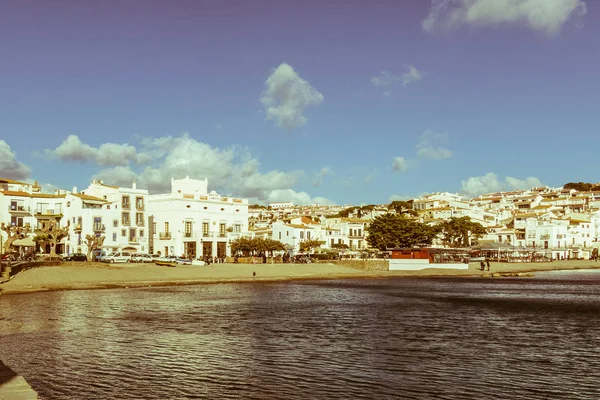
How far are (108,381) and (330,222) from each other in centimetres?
12356

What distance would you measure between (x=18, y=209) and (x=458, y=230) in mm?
85366

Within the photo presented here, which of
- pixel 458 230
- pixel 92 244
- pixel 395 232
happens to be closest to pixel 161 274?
pixel 92 244

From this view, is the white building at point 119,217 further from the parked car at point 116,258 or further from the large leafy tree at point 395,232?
the large leafy tree at point 395,232

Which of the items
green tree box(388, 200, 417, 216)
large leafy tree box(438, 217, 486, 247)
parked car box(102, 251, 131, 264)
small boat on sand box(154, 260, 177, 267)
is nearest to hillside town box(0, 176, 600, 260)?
parked car box(102, 251, 131, 264)

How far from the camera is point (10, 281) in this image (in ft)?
169

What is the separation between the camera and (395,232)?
115938 mm

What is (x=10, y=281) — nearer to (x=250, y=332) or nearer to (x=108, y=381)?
(x=250, y=332)

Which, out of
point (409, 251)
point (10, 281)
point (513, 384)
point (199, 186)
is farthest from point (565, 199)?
point (513, 384)

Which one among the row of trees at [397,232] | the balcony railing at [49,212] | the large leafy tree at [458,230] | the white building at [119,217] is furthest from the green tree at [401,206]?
the balcony railing at [49,212]

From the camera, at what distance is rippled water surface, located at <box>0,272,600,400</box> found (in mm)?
18094

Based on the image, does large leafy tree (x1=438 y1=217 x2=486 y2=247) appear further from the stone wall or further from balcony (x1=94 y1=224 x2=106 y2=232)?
balcony (x1=94 y1=224 x2=106 y2=232)

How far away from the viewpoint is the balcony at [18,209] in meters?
86.9

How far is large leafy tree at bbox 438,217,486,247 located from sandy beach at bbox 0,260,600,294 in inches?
1147

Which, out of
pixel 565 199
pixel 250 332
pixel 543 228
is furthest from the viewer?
pixel 565 199
